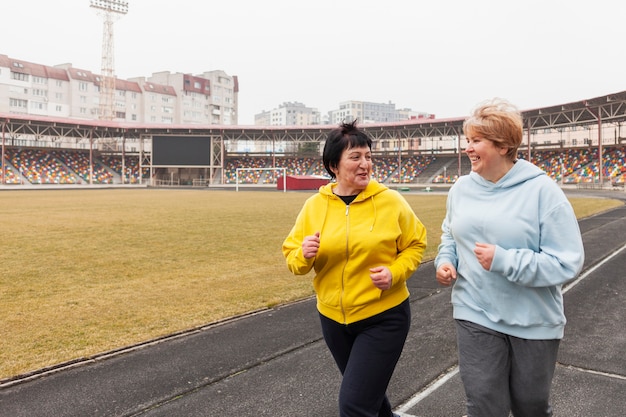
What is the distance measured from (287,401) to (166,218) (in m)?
16.0

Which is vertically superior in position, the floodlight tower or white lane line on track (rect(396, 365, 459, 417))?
the floodlight tower

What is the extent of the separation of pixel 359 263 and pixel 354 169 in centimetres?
51

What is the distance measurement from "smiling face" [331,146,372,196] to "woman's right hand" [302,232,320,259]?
0.36 m

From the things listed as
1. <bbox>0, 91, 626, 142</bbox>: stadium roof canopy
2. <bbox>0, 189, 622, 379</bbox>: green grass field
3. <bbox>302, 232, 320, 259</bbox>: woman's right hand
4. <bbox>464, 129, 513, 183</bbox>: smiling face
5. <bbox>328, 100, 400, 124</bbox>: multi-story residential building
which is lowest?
<bbox>0, 189, 622, 379</bbox>: green grass field

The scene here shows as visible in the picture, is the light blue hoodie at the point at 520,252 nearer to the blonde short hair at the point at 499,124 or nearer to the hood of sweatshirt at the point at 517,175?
the hood of sweatshirt at the point at 517,175

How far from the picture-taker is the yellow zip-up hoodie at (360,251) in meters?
2.57

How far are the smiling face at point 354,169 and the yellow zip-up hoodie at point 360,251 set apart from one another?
0.23 feet

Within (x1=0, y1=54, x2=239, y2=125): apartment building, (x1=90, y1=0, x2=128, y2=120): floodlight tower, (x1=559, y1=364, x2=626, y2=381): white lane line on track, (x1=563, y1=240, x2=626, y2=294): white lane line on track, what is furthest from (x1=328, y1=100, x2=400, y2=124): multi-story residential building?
(x1=559, y1=364, x2=626, y2=381): white lane line on track

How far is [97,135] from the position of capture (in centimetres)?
6644

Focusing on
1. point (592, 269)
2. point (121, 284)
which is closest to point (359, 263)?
point (121, 284)

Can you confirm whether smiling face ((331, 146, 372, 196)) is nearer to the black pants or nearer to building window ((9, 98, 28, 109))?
the black pants

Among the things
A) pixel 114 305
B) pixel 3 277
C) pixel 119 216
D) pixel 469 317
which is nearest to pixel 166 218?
pixel 119 216

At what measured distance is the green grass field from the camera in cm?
516

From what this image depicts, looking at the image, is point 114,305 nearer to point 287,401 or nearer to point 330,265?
point 287,401
